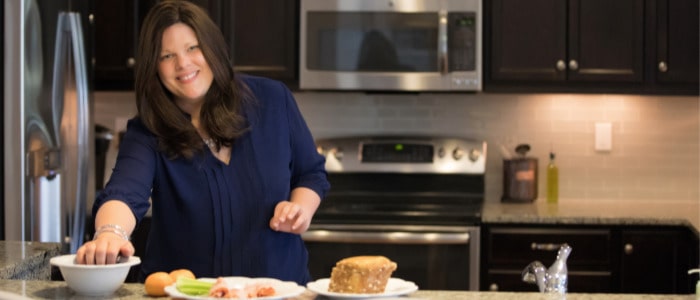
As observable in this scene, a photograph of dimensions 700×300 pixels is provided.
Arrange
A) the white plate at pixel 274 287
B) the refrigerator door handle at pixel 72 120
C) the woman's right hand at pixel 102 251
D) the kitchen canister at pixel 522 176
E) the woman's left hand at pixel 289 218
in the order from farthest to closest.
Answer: the kitchen canister at pixel 522 176 < the refrigerator door handle at pixel 72 120 < the woman's left hand at pixel 289 218 < the woman's right hand at pixel 102 251 < the white plate at pixel 274 287

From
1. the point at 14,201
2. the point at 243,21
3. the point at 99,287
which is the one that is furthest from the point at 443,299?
the point at 243,21

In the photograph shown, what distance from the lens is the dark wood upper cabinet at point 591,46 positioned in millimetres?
4719

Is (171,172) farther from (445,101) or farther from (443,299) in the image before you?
(445,101)

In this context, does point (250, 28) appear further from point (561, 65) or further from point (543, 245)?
point (543, 245)

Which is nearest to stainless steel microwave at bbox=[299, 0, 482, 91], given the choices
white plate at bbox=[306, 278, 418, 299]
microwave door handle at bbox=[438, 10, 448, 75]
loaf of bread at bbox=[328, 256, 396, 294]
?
microwave door handle at bbox=[438, 10, 448, 75]

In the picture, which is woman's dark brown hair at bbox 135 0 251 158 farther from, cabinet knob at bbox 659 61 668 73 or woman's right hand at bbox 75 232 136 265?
cabinet knob at bbox 659 61 668 73

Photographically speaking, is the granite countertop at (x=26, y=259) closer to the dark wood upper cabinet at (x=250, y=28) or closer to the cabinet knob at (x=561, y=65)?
the dark wood upper cabinet at (x=250, y=28)

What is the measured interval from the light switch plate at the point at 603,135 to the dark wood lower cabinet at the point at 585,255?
69cm

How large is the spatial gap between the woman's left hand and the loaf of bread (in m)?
0.45

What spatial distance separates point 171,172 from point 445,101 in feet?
8.65

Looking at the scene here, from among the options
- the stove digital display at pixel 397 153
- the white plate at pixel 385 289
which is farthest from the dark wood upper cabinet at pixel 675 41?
the white plate at pixel 385 289

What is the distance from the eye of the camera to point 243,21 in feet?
15.8

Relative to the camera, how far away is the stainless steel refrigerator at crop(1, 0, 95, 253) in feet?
12.9

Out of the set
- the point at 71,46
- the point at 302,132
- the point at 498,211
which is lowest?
the point at 498,211
